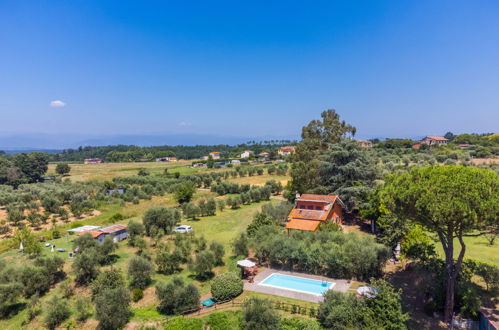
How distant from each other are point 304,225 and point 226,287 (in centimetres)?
1235

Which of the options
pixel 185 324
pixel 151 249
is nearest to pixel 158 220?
pixel 151 249

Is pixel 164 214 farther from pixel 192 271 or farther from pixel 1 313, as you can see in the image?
pixel 1 313

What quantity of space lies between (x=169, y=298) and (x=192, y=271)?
5.11 m

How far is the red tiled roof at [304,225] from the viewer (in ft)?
90.6

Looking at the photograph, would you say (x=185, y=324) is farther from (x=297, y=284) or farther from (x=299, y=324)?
(x=297, y=284)

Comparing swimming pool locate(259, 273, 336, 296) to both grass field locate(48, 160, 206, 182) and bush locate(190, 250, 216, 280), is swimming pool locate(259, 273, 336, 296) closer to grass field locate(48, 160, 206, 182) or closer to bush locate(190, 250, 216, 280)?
bush locate(190, 250, 216, 280)

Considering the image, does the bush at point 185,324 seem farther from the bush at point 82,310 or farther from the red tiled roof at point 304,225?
the red tiled roof at point 304,225

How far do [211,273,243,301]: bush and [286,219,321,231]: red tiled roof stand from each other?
34.5ft

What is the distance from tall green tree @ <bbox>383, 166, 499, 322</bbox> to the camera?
12.8 m

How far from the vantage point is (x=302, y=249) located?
2139 cm

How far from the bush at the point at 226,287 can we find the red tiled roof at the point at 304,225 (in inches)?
414

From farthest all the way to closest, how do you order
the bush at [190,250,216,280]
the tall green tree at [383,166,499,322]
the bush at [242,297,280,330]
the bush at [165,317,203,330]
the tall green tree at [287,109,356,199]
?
the tall green tree at [287,109,356,199], the bush at [190,250,216,280], the bush at [165,317,203,330], the bush at [242,297,280,330], the tall green tree at [383,166,499,322]

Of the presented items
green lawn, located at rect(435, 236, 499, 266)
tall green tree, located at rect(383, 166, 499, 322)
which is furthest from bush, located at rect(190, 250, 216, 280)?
green lawn, located at rect(435, 236, 499, 266)

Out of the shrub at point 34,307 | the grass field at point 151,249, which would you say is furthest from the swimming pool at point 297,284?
the shrub at point 34,307
